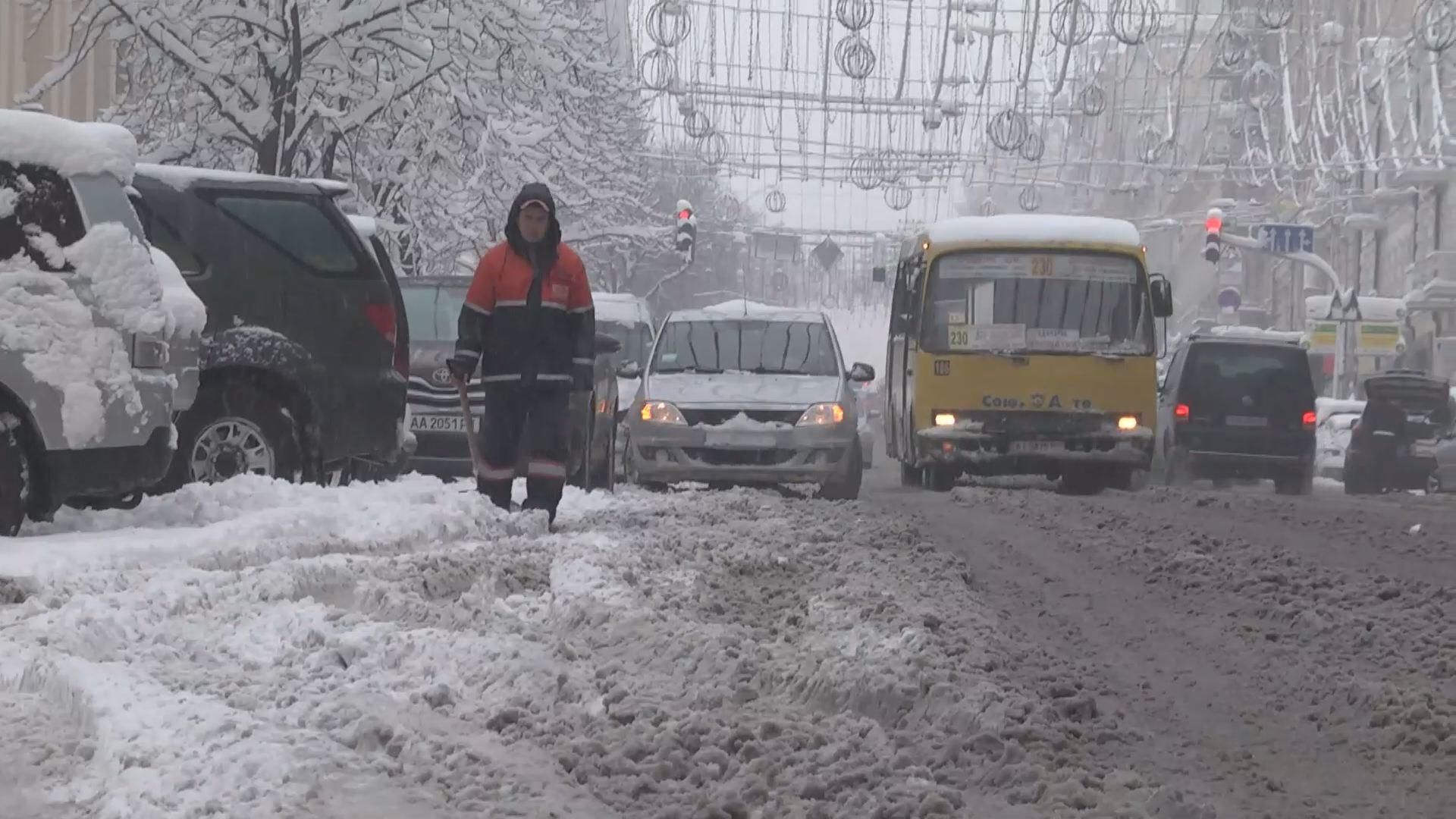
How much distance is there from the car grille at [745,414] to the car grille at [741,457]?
0.71 ft

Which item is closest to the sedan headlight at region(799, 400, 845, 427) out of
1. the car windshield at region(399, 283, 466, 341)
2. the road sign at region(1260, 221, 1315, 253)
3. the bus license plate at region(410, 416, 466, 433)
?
the bus license plate at region(410, 416, 466, 433)

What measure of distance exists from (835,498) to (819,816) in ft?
38.7

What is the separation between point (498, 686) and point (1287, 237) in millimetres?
38337

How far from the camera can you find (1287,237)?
4234 centimetres

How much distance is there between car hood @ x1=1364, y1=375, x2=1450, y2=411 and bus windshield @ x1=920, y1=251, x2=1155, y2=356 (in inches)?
346

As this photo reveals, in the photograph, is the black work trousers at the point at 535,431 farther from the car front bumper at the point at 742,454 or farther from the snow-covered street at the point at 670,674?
the car front bumper at the point at 742,454

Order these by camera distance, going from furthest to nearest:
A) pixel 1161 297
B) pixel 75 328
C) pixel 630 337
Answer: pixel 630 337 → pixel 1161 297 → pixel 75 328

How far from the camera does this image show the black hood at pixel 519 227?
34.5 ft

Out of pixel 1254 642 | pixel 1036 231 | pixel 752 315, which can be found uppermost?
pixel 1036 231

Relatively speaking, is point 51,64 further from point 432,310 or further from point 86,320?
point 86,320

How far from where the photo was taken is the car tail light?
12422 millimetres

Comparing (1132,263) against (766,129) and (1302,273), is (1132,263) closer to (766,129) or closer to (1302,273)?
(766,129)

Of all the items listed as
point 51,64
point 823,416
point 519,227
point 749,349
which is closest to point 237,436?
point 519,227

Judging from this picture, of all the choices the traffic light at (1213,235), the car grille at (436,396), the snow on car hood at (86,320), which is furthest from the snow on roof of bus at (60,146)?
the traffic light at (1213,235)
